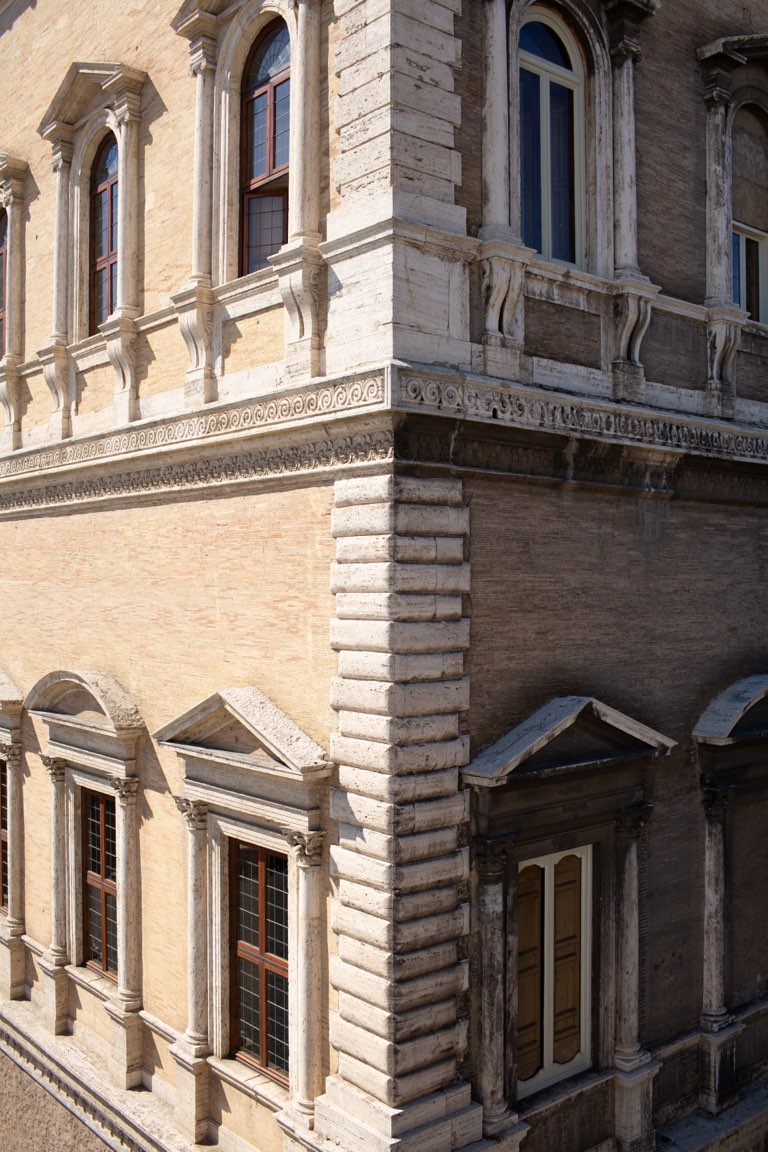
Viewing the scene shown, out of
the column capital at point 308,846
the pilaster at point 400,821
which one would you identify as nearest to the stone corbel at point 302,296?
the pilaster at point 400,821

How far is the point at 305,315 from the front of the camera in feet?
28.8

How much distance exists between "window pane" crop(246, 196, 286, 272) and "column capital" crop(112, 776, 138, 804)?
527 centimetres

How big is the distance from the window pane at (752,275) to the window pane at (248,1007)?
8.66 meters

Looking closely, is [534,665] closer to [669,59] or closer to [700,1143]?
[700,1143]

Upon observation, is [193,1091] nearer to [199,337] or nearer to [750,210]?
[199,337]

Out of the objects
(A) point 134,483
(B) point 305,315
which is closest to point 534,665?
(B) point 305,315

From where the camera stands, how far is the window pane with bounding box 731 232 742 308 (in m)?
11.5

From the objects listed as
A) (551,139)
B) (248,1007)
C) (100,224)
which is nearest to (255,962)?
(248,1007)

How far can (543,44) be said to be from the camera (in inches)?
376

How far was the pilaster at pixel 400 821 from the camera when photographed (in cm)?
781

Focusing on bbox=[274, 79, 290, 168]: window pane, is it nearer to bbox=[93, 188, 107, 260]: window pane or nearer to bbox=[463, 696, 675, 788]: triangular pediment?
bbox=[93, 188, 107, 260]: window pane

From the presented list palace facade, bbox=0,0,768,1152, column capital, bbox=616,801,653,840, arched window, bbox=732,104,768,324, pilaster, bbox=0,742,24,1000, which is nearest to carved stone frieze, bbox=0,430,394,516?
palace facade, bbox=0,0,768,1152

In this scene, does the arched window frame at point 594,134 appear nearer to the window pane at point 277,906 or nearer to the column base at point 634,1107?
the window pane at point 277,906

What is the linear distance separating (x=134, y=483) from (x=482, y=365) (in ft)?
14.5
